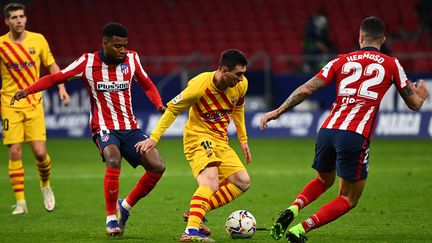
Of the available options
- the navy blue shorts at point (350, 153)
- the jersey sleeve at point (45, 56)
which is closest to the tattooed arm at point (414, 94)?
the navy blue shorts at point (350, 153)

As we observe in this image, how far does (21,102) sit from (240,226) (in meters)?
4.02

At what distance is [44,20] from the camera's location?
1171 inches

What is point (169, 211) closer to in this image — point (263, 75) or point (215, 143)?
point (215, 143)

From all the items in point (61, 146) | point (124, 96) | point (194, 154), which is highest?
point (124, 96)

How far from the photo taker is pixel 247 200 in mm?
12469

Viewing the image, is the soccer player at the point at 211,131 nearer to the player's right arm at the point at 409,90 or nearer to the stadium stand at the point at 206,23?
the player's right arm at the point at 409,90

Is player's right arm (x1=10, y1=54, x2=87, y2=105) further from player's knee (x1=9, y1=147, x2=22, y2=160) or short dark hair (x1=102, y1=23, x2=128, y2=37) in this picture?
player's knee (x1=9, y1=147, x2=22, y2=160)

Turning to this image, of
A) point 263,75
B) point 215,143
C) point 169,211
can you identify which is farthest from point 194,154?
point 263,75

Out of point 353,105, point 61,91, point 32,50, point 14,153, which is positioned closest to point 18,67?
point 32,50

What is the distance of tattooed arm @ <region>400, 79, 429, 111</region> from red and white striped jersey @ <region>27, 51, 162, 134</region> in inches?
116

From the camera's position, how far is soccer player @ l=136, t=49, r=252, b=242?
8781mm

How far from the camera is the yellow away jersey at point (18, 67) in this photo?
38.1ft

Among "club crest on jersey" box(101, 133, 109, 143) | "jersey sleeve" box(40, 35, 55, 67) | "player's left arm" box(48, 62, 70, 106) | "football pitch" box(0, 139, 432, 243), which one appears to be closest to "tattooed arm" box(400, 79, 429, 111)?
"football pitch" box(0, 139, 432, 243)

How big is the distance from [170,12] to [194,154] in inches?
831
